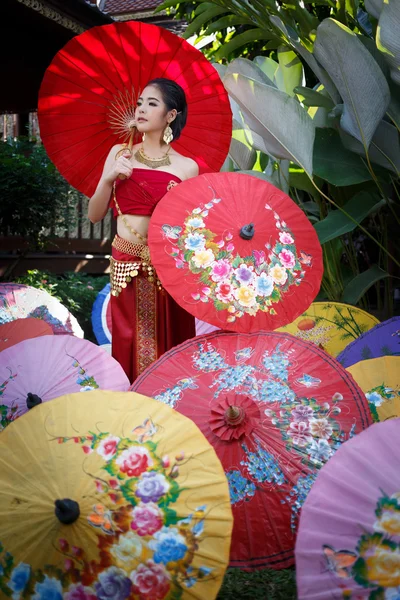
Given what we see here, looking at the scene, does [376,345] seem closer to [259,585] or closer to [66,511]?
[259,585]

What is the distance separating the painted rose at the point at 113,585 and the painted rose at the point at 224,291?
1196mm

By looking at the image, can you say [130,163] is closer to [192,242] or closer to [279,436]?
[192,242]

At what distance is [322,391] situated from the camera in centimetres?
233

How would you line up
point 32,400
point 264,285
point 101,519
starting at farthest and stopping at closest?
point 264,285 → point 32,400 → point 101,519

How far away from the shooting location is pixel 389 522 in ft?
5.35

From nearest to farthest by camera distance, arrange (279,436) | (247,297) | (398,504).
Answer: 1. (398,504)
2. (279,436)
3. (247,297)

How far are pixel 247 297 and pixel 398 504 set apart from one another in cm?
120

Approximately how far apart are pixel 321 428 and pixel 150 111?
156 centimetres

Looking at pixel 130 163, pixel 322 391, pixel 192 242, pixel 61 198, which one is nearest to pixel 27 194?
pixel 61 198

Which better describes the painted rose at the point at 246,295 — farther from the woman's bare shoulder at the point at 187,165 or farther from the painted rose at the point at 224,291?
the woman's bare shoulder at the point at 187,165

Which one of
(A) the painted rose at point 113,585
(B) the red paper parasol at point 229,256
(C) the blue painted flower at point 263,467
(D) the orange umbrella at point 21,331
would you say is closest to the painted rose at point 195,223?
(B) the red paper parasol at point 229,256

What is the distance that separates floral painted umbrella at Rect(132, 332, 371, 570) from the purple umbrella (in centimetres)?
68

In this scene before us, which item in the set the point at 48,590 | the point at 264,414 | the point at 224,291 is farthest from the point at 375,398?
the point at 48,590

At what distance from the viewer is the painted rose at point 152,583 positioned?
1.68 metres
